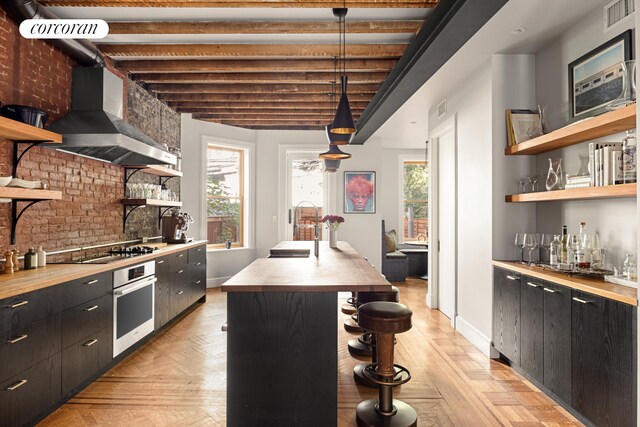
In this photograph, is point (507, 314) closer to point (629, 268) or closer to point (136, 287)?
point (629, 268)

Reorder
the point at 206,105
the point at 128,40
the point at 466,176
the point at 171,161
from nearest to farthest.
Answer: the point at 128,40 < the point at 466,176 < the point at 171,161 < the point at 206,105

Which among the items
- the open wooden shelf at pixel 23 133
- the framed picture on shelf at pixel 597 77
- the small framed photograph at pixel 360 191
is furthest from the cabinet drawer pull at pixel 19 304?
the small framed photograph at pixel 360 191

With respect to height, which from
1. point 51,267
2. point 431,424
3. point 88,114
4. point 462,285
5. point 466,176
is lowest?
point 431,424

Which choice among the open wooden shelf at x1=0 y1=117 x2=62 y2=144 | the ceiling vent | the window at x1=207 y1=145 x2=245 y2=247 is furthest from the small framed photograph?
the open wooden shelf at x1=0 y1=117 x2=62 y2=144

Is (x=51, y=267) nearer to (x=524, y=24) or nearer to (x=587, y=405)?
(x=587, y=405)

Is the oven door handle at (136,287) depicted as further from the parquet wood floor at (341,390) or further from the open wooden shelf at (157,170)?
the open wooden shelf at (157,170)

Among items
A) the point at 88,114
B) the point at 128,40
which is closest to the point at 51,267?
the point at 88,114

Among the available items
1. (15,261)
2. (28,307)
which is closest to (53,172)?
(15,261)

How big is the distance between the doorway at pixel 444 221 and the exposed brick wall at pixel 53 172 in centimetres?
395

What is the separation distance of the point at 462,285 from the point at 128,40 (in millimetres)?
4426

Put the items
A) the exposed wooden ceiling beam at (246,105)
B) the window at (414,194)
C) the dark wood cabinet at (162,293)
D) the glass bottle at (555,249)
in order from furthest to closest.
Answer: the window at (414,194) < the exposed wooden ceiling beam at (246,105) < the dark wood cabinet at (162,293) < the glass bottle at (555,249)

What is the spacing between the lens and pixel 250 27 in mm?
3539

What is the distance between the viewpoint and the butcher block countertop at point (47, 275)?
2283 millimetres

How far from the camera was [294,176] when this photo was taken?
7.86 metres
